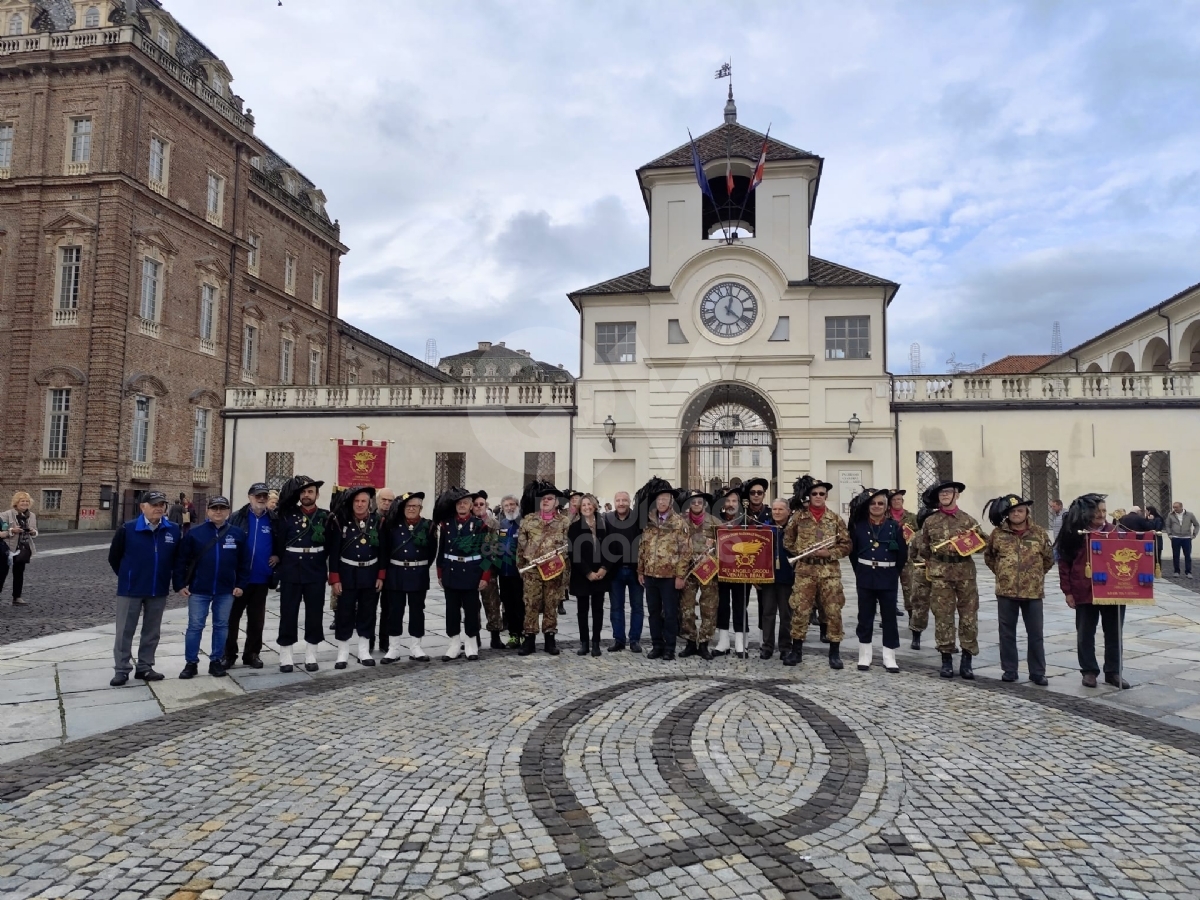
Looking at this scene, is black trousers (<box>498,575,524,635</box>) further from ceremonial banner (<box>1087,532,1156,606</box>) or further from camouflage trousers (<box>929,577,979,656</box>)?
ceremonial banner (<box>1087,532,1156,606</box>)

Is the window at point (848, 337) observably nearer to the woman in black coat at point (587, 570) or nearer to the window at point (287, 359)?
the woman in black coat at point (587, 570)

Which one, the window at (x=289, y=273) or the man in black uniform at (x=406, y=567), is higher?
the window at (x=289, y=273)

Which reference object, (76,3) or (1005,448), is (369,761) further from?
(76,3)

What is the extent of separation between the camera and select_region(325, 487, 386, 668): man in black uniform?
8.20 meters

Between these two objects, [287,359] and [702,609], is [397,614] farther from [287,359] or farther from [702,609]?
[287,359]

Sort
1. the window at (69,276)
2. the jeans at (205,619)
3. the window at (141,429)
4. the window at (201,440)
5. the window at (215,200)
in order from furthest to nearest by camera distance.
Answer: the window at (215,200), the window at (201,440), the window at (141,429), the window at (69,276), the jeans at (205,619)

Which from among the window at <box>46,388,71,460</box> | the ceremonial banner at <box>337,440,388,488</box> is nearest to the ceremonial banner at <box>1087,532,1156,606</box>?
the ceremonial banner at <box>337,440,388,488</box>

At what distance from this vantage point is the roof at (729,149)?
22.9m

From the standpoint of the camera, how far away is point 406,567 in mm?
8508

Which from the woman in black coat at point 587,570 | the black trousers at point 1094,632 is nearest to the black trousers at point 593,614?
the woman in black coat at point 587,570

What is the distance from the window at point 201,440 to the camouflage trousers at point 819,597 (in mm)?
30114

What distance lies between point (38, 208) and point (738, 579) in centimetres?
3192

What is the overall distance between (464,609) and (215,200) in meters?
32.2

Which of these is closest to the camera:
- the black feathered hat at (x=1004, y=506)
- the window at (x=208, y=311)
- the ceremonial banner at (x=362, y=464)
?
the black feathered hat at (x=1004, y=506)
